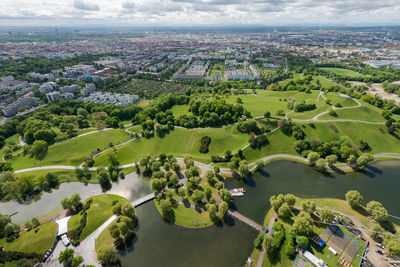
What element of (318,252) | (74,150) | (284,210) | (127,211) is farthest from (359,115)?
(74,150)

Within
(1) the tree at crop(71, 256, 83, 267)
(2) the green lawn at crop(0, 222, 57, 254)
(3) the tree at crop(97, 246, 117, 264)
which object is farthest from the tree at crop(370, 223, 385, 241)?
(2) the green lawn at crop(0, 222, 57, 254)

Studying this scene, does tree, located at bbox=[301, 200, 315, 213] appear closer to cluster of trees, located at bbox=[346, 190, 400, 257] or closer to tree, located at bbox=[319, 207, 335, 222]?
tree, located at bbox=[319, 207, 335, 222]

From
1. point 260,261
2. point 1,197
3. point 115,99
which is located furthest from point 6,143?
point 260,261

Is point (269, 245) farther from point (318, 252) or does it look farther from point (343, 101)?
point (343, 101)

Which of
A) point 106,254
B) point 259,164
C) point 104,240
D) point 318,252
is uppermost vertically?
point 259,164

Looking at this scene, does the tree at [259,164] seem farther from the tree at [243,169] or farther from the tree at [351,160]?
the tree at [351,160]

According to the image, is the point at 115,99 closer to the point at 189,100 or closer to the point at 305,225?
the point at 189,100

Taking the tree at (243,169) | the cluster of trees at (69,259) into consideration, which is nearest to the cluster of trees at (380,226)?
the tree at (243,169)
